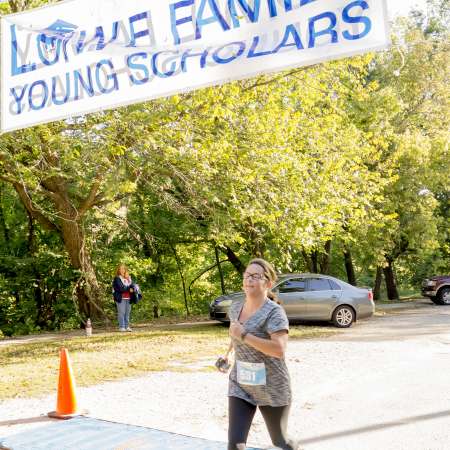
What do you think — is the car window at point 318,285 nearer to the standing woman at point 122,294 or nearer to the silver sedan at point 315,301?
the silver sedan at point 315,301

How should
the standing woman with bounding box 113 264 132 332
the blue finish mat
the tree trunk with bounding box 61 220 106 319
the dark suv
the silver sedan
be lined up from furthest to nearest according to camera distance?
the dark suv → the tree trunk with bounding box 61 220 106 319 → the silver sedan → the standing woman with bounding box 113 264 132 332 → the blue finish mat

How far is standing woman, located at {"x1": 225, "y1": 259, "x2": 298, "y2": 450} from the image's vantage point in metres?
4.14

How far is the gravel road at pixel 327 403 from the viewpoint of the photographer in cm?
647

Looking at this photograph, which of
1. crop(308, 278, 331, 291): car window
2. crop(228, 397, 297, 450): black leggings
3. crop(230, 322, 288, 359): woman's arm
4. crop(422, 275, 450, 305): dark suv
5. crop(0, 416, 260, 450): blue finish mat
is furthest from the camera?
crop(422, 275, 450, 305): dark suv

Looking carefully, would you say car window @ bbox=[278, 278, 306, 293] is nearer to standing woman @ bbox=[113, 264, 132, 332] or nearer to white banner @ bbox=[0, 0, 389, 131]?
standing woman @ bbox=[113, 264, 132, 332]

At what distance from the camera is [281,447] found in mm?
4234

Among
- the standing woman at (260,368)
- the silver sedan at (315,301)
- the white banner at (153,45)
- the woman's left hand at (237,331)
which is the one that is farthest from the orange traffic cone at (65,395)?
the silver sedan at (315,301)

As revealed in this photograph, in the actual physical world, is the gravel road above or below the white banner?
below

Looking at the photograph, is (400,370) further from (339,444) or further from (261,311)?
(261,311)

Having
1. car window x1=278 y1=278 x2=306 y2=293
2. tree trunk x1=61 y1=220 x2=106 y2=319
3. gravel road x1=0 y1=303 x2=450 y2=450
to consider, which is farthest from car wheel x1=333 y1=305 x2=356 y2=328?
tree trunk x1=61 y1=220 x2=106 y2=319

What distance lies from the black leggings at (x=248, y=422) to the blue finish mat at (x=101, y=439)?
4.88 ft

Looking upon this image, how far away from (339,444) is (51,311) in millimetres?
20922

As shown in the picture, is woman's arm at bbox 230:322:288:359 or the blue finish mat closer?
woman's arm at bbox 230:322:288:359

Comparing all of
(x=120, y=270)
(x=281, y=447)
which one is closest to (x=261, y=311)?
(x=281, y=447)
